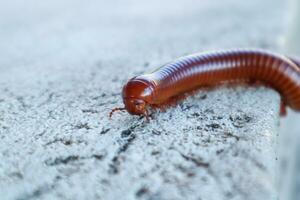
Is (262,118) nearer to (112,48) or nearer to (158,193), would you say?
(158,193)

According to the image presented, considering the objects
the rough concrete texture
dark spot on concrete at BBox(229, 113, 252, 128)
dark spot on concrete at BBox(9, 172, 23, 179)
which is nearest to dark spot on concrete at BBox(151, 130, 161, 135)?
the rough concrete texture

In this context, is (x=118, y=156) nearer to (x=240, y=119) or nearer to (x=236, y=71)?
(x=240, y=119)

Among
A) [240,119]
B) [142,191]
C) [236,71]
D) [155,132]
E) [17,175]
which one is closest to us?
[142,191]

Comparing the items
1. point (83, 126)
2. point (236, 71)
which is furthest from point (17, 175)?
point (236, 71)

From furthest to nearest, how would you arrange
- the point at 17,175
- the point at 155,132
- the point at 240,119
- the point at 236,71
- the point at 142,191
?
the point at 236,71, the point at 240,119, the point at 155,132, the point at 17,175, the point at 142,191

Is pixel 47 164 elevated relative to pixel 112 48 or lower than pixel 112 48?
elevated

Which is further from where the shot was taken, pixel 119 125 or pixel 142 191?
pixel 119 125

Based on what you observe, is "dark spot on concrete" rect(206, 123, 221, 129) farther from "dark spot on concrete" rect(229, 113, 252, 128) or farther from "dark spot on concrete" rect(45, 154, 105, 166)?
"dark spot on concrete" rect(45, 154, 105, 166)

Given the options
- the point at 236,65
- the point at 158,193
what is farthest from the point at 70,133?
the point at 236,65
